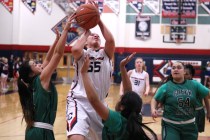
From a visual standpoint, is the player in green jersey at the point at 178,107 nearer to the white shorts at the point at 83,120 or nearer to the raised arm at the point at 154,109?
the raised arm at the point at 154,109

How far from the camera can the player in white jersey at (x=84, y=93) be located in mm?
3867

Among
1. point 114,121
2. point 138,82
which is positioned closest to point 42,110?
point 114,121

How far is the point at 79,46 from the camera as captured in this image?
12.3 ft

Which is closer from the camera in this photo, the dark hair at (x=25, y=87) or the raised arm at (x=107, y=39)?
the dark hair at (x=25, y=87)

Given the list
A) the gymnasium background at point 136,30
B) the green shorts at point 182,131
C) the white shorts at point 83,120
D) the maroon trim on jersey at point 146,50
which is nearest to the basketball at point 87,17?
the white shorts at point 83,120

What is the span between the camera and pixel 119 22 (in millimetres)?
20328

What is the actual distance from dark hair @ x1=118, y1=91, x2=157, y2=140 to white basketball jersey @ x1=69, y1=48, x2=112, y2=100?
1.17 m

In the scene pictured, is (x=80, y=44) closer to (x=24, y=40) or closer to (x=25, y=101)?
(x=25, y=101)

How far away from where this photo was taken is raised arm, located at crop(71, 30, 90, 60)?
369 centimetres

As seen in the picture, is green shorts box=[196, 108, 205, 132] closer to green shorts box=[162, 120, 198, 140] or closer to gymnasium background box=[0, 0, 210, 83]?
green shorts box=[162, 120, 198, 140]

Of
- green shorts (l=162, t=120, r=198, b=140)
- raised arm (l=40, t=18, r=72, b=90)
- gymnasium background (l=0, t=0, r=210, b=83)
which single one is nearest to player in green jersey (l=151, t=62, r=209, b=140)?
green shorts (l=162, t=120, r=198, b=140)

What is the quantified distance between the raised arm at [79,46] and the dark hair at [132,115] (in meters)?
1.02

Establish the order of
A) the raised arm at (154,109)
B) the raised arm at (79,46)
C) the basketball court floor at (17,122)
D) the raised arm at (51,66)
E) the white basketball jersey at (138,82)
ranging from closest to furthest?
the raised arm at (51,66) → the raised arm at (79,46) → the raised arm at (154,109) → the basketball court floor at (17,122) → the white basketball jersey at (138,82)

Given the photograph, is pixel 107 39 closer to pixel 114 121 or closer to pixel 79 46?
pixel 79 46
